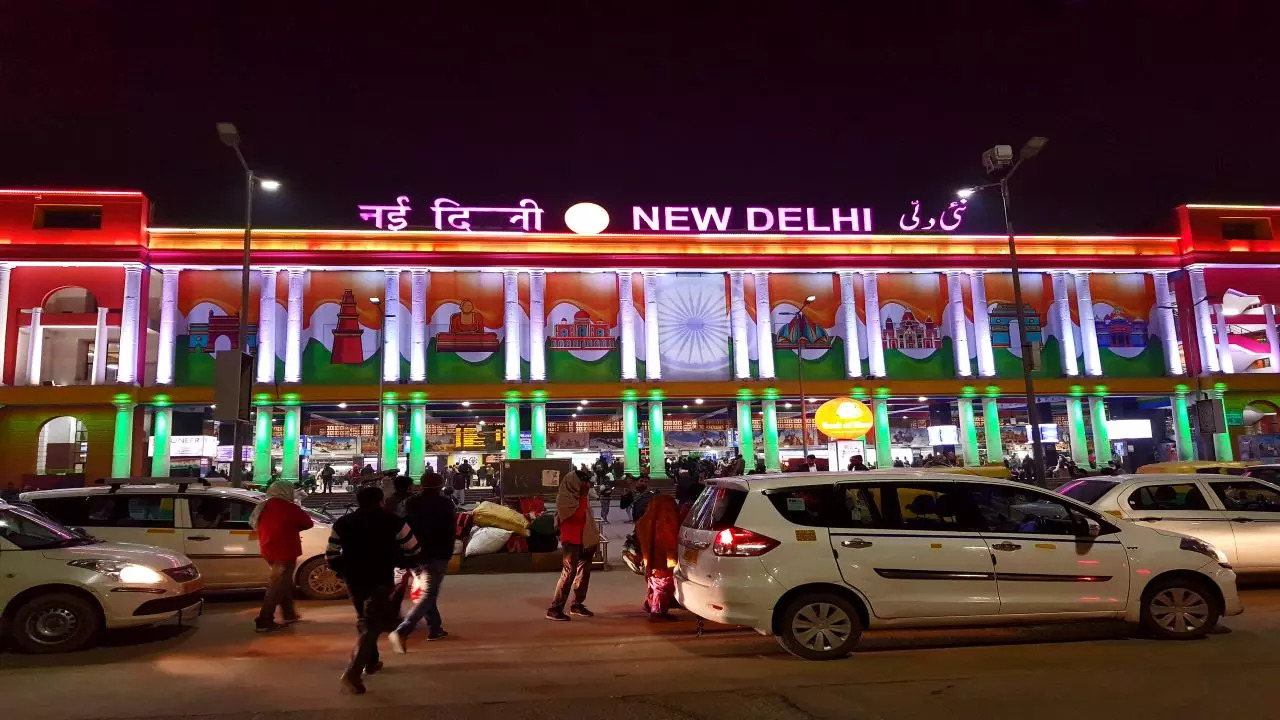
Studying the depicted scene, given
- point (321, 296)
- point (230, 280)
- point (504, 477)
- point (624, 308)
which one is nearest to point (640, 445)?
point (624, 308)

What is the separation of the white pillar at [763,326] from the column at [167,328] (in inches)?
1056

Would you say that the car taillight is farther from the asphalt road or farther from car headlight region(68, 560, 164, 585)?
car headlight region(68, 560, 164, 585)

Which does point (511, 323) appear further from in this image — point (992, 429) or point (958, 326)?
point (992, 429)

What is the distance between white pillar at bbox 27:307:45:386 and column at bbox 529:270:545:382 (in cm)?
2080

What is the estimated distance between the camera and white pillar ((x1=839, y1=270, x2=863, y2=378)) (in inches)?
1614

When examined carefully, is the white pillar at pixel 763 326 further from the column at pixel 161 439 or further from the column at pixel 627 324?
the column at pixel 161 439

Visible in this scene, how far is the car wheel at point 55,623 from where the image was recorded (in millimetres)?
8219

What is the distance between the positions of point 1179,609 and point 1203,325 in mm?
41046

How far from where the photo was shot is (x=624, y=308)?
40406mm

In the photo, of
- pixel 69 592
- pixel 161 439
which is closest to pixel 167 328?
pixel 161 439

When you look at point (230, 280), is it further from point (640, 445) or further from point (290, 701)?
point (290, 701)

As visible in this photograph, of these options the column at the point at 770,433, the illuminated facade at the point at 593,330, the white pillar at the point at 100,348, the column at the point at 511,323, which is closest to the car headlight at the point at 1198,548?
the illuminated facade at the point at 593,330

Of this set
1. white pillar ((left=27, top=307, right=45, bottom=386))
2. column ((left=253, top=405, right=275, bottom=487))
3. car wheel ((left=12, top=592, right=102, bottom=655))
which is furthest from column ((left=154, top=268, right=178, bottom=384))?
car wheel ((left=12, top=592, right=102, bottom=655))

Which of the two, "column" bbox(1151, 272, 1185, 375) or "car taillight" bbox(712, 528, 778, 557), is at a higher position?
"column" bbox(1151, 272, 1185, 375)
